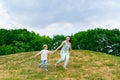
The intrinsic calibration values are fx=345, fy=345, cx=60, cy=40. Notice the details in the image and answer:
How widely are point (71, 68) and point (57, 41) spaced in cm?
4498

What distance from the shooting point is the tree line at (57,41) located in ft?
200

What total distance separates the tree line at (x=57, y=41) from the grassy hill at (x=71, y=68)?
95.7 ft

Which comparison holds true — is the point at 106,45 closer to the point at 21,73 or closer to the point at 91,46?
the point at 91,46

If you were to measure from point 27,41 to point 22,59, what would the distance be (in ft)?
139

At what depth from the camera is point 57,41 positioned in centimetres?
7094

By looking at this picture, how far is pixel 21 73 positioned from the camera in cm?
2542

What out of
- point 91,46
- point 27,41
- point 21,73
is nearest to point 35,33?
point 27,41

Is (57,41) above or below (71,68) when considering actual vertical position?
above

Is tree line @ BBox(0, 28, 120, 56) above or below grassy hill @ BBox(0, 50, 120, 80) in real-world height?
above

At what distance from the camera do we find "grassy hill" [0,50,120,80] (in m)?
23.9

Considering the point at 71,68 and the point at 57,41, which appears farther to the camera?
the point at 57,41

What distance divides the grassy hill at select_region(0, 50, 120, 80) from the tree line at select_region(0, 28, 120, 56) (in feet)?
95.7

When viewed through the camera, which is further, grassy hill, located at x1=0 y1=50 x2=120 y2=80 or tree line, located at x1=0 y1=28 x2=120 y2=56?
tree line, located at x1=0 y1=28 x2=120 y2=56

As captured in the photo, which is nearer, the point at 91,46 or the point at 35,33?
the point at 91,46
